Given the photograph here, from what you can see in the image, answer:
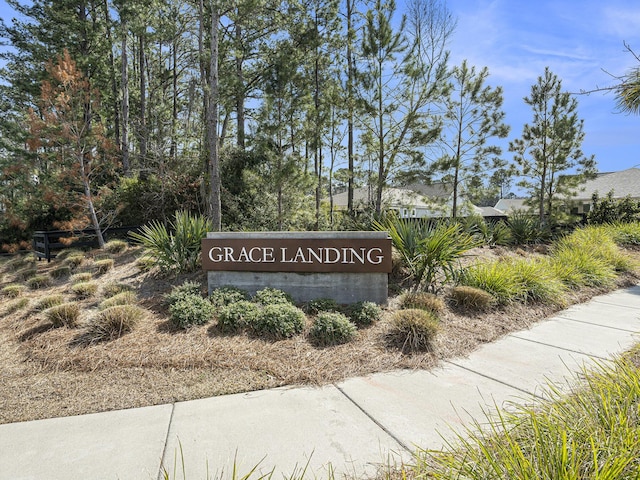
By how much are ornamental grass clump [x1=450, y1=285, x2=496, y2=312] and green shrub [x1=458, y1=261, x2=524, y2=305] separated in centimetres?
27

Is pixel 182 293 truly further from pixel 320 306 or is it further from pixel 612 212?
pixel 612 212

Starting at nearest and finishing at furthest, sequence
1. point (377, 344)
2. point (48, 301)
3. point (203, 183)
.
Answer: point (377, 344) < point (48, 301) < point (203, 183)

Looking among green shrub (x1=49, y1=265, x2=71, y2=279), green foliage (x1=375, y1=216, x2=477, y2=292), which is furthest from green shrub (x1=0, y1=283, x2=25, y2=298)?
green foliage (x1=375, y1=216, x2=477, y2=292)

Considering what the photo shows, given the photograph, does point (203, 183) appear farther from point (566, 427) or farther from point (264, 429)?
point (566, 427)

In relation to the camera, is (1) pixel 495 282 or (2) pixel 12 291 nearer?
(1) pixel 495 282

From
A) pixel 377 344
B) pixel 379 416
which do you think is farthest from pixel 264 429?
pixel 377 344

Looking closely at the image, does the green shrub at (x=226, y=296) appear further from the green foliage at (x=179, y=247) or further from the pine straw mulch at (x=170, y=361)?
the green foliage at (x=179, y=247)

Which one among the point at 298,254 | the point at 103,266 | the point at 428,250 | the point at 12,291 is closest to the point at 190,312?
the point at 298,254

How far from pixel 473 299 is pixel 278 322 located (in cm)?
286

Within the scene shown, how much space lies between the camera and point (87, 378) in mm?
3402

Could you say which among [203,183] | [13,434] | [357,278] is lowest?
[13,434]

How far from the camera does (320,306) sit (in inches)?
192

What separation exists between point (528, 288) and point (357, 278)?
289cm

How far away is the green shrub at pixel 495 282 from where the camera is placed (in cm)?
547
